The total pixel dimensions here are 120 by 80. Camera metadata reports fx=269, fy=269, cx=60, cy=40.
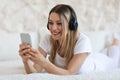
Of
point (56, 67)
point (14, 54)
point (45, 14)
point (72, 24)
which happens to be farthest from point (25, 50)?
point (45, 14)

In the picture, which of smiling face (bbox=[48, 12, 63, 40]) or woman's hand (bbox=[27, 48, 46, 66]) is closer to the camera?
woman's hand (bbox=[27, 48, 46, 66])

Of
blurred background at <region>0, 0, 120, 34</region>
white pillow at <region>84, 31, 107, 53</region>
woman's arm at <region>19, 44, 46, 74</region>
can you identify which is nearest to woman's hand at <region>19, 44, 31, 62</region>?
woman's arm at <region>19, 44, 46, 74</region>

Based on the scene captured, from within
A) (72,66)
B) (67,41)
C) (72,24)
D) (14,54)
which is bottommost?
(14,54)

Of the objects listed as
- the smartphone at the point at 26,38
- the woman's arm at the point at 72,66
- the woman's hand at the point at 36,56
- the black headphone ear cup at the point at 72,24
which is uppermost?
the black headphone ear cup at the point at 72,24

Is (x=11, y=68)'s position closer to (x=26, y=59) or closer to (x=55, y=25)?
(x=26, y=59)

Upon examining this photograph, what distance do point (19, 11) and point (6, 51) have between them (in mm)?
404

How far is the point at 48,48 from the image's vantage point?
1701 millimetres

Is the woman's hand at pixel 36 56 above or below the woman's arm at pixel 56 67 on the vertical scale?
above

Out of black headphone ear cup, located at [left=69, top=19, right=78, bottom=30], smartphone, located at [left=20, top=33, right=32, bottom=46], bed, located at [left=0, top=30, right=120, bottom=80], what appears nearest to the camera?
smartphone, located at [left=20, top=33, right=32, bottom=46]

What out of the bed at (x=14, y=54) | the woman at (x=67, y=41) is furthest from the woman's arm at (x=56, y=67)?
the bed at (x=14, y=54)

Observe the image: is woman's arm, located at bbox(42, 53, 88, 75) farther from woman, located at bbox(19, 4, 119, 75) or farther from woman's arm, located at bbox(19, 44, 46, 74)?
woman's arm, located at bbox(19, 44, 46, 74)

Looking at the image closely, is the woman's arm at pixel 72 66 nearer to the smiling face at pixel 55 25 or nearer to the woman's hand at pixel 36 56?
the woman's hand at pixel 36 56

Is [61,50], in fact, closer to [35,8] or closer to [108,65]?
[108,65]

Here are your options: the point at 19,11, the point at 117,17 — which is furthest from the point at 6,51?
the point at 117,17
